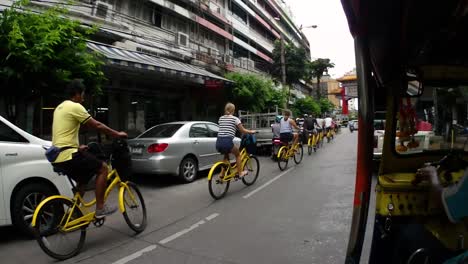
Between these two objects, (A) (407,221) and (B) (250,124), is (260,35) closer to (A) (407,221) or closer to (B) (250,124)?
(B) (250,124)

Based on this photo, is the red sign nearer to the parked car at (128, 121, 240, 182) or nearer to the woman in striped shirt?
the parked car at (128, 121, 240, 182)

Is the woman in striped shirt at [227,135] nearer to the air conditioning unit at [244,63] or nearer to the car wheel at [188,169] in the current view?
the car wheel at [188,169]

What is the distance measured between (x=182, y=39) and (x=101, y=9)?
289 inches

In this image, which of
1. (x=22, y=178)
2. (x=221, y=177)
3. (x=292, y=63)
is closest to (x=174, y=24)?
(x=221, y=177)

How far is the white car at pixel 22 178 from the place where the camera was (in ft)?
16.9

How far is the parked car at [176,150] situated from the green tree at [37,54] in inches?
78.2

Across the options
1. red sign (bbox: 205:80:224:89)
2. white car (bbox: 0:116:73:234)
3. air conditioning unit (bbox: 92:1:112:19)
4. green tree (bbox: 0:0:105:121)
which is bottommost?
white car (bbox: 0:116:73:234)

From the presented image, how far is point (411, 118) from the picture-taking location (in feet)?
9.57

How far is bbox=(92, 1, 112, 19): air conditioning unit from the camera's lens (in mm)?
16453

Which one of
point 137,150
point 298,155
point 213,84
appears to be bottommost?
point 298,155

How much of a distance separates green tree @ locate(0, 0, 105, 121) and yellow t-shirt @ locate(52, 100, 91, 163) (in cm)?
332

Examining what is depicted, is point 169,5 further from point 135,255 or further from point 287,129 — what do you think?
point 135,255

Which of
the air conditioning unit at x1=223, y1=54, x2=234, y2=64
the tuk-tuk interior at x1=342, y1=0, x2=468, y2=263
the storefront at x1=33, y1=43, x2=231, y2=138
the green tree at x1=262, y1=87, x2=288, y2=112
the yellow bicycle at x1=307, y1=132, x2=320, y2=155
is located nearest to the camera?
the tuk-tuk interior at x1=342, y1=0, x2=468, y2=263

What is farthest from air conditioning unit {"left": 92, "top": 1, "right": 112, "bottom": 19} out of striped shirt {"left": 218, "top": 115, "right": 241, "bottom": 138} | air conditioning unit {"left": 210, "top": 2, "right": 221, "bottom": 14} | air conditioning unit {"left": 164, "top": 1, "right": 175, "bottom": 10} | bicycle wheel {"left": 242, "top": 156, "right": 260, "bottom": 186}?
air conditioning unit {"left": 210, "top": 2, "right": 221, "bottom": 14}
